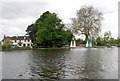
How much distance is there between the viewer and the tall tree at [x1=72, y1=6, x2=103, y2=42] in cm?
7825

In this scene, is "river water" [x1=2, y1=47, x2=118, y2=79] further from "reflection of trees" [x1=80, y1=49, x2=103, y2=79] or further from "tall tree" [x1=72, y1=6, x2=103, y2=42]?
"tall tree" [x1=72, y1=6, x2=103, y2=42]

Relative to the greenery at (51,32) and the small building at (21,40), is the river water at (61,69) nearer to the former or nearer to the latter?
the greenery at (51,32)

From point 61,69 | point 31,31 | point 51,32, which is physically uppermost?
point 31,31

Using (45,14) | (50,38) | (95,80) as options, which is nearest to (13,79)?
(95,80)

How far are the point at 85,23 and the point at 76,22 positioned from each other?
10.7 ft

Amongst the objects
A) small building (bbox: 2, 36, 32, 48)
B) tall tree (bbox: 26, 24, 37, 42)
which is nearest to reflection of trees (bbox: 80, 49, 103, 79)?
tall tree (bbox: 26, 24, 37, 42)

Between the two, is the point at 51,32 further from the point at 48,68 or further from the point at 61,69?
the point at 61,69

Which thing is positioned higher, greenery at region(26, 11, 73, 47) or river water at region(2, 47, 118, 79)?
greenery at region(26, 11, 73, 47)

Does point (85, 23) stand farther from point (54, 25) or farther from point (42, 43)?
point (42, 43)

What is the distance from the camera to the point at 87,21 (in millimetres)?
78938

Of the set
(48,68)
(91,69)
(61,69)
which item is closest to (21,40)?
(48,68)

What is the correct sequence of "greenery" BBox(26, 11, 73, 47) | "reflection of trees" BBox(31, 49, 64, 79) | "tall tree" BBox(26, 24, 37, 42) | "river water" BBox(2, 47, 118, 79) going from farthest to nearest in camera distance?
"tall tree" BBox(26, 24, 37, 42) < "greenery" BBox(26, 11, 73, 47) < "reflection of trees" BBox(31, 49, 64, 79) < "river water" BBox(2, 47, 118, 79)

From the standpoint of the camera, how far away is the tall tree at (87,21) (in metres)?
78.2

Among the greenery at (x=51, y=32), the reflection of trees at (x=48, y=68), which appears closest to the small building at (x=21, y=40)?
the greenery at (x=51, y=32)
